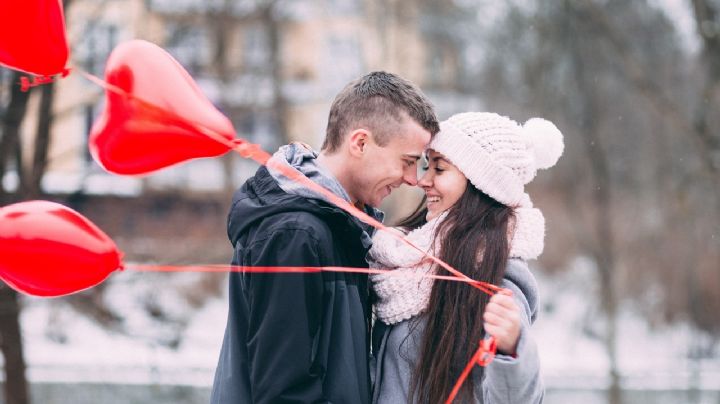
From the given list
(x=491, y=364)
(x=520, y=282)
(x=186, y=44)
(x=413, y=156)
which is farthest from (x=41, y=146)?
(x=491, y=364)

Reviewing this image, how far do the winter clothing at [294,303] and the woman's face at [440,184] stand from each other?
0.85 ft

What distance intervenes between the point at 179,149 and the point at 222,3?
9280 mm

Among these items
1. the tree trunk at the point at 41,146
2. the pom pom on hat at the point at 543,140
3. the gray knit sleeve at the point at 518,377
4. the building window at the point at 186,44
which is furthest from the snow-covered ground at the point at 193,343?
the gray knit sleeve at the point at 518,377

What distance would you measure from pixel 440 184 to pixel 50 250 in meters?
1.14

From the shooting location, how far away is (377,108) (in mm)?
2527

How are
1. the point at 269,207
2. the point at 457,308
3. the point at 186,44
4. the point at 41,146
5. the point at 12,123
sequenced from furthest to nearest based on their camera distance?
the point at 186,44, the point at 41,146, the point at 12,123, the point at 457,308, the point at 269,207

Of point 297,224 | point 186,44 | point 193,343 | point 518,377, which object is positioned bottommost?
point 193,343

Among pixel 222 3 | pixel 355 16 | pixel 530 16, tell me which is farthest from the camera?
pixel 355 16

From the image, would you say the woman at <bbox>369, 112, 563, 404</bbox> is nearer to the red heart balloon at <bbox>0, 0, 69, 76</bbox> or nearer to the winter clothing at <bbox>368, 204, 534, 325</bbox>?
the winter clothing at <bbox>368, 204, 534, 325</bbox>

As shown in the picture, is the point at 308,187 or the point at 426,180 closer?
the point at 308,187

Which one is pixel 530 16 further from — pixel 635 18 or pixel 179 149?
pixel 179 149

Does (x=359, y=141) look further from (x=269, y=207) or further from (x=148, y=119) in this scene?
(x=148, y=119)

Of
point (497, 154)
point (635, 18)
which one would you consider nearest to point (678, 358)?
point (635, 18)

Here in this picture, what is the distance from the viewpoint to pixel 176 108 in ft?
7.55
